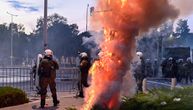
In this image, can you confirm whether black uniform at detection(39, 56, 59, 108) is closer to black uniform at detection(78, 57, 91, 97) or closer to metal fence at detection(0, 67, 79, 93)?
black uniform at detection(78, 57, 91, 97)

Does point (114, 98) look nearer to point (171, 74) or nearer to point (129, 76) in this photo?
point (129, 76)

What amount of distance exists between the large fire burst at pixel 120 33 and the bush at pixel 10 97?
540 centimetres

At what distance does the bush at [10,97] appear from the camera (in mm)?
16625

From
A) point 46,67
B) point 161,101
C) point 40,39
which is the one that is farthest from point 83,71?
point 40,39

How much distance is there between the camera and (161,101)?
1221 cm

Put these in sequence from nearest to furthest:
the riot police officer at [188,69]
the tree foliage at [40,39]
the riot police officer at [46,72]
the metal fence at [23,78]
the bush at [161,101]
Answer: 1. the bush at [161,101]
2. the riot police officer at [46,72]
3. the metal fence at [23,78]
4. the riot police officer at [188,69]
5. the tree foliage at [40,39]

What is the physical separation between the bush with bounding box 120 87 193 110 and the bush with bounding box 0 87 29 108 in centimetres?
555

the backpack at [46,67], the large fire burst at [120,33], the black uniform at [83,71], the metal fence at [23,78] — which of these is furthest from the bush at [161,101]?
the metal fence at [23,78]

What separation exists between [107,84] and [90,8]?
7.21 feet

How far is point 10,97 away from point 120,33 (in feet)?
21.5

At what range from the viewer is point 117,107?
12117 millimetres

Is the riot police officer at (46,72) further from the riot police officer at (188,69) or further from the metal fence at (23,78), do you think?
the riot police officer at (188,69)

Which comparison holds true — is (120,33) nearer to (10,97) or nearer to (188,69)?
(10,97)

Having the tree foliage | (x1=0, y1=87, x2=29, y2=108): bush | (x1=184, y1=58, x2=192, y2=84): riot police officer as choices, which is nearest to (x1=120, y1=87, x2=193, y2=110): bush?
(x1=0, y1=87, x2=29, y2=108): bush
